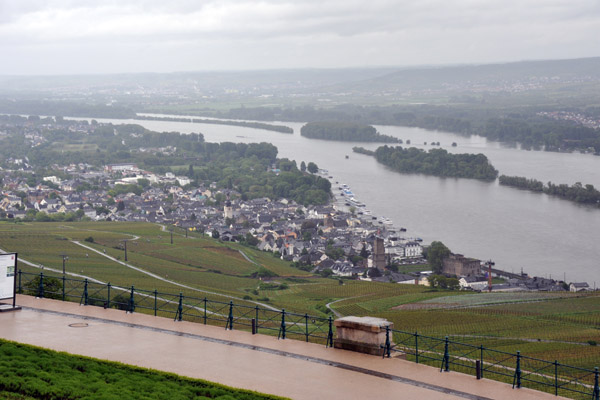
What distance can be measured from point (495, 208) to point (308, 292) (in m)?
24.1

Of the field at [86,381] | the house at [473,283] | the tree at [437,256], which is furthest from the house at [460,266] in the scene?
the field at [86,381]

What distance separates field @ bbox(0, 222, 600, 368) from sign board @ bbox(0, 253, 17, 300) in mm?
11107

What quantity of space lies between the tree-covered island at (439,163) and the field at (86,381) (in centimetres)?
5736

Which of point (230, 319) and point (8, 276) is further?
point (8, 276)

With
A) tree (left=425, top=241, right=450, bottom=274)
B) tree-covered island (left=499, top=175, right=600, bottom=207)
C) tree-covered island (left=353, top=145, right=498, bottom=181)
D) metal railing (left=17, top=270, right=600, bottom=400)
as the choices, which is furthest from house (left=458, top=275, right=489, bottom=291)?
tree-covered island (left=353, top=145, right=498, bottom=181)

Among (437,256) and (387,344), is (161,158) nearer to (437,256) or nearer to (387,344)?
(437,256)

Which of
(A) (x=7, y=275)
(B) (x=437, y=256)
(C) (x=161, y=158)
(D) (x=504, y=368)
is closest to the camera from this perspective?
(A) (x=7, y=275)

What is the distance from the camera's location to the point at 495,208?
4988 centimetres

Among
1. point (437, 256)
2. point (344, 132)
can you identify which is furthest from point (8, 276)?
point (344, 132)

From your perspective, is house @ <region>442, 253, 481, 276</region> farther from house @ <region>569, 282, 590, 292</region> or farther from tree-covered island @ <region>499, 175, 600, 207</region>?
tree-covered island @ <region>499, 175, 600, 207</region>

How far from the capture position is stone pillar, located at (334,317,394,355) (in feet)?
31.3

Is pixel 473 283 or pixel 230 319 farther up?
pixel 230 319

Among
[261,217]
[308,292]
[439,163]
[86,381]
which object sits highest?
[86,381]

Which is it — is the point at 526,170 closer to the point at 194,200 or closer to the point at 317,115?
the point at 194,200
